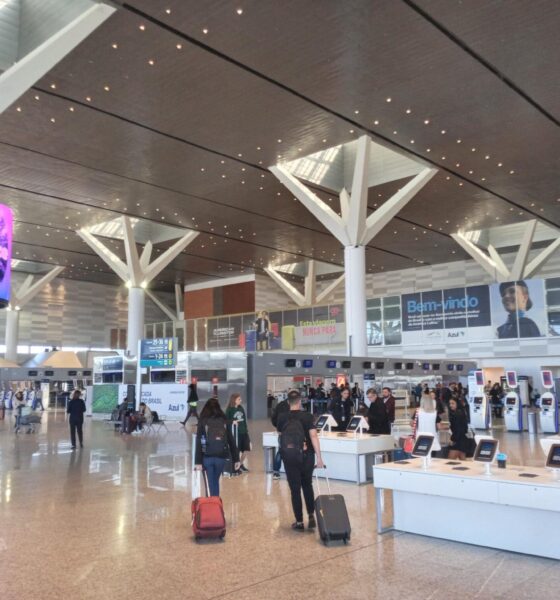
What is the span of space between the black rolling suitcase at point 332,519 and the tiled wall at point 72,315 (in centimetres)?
4022

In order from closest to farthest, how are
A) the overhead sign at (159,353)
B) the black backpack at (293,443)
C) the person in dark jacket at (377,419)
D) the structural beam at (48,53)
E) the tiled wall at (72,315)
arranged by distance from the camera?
the black backpack at (293,443) < the person in dark jacket at (377,419) < the structural beam at (48,53) < the overhead sign at (159,353) < the tiled wall at (72,315)

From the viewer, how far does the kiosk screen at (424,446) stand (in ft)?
19.8

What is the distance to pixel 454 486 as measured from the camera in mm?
5480

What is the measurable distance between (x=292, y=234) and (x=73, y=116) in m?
15.6

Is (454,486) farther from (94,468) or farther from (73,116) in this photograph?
(73,116)

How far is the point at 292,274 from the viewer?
4103 centimetres

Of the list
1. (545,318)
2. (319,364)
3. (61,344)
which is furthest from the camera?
(61,344)

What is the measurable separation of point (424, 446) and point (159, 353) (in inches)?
637

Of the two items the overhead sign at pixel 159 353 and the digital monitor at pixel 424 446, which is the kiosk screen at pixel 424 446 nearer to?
the digital monitor at pixel 424 446

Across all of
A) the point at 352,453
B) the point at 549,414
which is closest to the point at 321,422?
the point at 352,453

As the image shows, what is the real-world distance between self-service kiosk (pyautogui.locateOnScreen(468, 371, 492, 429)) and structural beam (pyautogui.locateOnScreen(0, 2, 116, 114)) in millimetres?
15567

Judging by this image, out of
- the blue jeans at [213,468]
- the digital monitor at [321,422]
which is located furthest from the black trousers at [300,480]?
the digital monitor at [321,422]

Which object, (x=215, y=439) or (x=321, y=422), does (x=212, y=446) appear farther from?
(x=321, y=422)

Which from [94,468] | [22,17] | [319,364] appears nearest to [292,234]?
[319,364]
